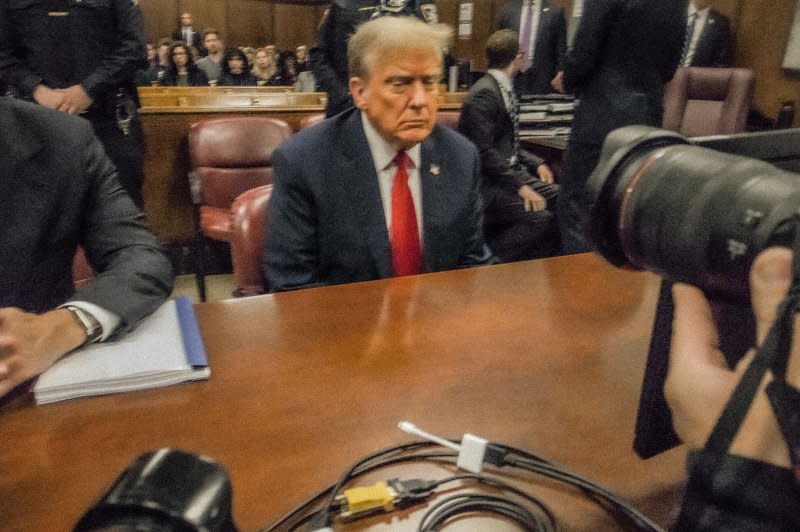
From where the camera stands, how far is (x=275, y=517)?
Answer: 2.09 ft

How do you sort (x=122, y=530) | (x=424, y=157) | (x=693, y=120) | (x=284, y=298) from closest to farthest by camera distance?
(x=122, y=530)
(x=284, y=298)
(x=424, y=157)
(x=693, y=120)

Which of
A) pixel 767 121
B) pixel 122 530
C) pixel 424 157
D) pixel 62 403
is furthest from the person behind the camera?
pixel 767 121

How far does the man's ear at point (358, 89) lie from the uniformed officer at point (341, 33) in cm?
107

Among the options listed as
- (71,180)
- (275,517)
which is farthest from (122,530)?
(71,180)

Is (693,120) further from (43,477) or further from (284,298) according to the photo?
(43,477)

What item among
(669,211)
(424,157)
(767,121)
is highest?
(669,211)

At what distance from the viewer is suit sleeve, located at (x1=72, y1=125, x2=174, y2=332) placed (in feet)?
3.50

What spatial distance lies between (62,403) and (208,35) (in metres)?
7.10

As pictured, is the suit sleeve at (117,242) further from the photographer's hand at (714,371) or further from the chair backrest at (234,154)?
the chair backrest at (234,154)

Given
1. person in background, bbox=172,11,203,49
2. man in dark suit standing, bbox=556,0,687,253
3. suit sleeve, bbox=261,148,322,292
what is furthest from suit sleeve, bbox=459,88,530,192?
person in background, bbox=172,11,203,49

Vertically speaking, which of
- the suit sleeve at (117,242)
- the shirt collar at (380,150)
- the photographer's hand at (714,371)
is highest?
the photographer's hand at (714,371)

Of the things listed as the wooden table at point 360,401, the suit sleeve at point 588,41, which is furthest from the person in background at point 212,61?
the wooden table at point 360,401

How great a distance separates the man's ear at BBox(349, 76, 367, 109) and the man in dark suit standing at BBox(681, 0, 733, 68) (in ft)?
11.6

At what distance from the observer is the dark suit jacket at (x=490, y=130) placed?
3.01 metres
